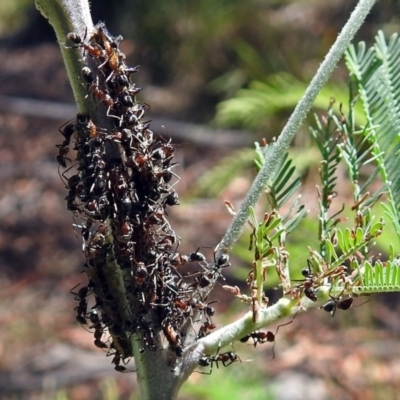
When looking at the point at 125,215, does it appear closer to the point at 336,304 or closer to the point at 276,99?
the point at 336,304

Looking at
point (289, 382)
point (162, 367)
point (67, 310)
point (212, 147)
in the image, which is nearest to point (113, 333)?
point (162, 367)

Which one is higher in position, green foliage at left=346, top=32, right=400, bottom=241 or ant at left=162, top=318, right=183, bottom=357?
green foliage at left=346, top=32, right=400, bottom=241

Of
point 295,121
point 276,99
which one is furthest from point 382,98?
point 276,99

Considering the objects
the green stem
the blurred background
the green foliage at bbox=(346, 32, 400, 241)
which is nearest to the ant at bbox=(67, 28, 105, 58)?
the green stem

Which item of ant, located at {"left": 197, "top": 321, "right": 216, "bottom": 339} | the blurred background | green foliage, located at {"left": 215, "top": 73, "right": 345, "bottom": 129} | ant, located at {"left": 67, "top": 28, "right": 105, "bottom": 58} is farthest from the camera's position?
the blurred background

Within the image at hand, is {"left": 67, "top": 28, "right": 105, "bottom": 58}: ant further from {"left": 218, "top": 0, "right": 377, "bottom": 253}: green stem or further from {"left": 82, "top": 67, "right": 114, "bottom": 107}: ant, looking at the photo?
{"left": 218, "top": 0, "right": 377, "bottom": 253}: green stem

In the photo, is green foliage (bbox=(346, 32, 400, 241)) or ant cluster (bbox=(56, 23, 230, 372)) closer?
ant cluster (bbox=(56, 23, 230, 372))

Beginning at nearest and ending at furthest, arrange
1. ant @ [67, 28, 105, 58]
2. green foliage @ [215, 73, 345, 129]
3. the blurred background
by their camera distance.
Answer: ant @ [67, 28, 105, 58] < green foliage @ [215, 73, 345, 129] < the blurred background
